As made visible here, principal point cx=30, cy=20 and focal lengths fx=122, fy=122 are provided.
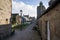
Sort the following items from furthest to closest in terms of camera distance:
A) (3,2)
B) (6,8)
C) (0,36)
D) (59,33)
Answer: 1. (6,8)
2. (3,2)
3. (0,36)
4. (59,33)

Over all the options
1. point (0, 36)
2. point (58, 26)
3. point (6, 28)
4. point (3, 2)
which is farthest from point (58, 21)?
point (6, 28)

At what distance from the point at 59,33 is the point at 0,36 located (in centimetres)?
1071

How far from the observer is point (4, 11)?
15.4 m

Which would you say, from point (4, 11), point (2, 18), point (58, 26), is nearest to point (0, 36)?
point (2, 18)

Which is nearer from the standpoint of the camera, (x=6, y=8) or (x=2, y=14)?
(x=2, y=14)

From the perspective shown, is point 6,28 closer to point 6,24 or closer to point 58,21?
point 6,24

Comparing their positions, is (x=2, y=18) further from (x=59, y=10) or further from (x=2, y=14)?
(x=59, y=10)

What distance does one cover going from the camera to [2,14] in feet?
48.3

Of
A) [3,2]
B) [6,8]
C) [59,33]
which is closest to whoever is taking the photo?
[59,33]

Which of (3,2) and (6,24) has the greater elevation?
(3,2)

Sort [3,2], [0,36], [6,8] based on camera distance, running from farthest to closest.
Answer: [6,8], [3,2], [0,36]

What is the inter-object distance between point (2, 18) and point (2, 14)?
0.49 m

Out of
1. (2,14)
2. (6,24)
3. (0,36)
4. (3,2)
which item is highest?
(3,2)

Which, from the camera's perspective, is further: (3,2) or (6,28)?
(6,28)
